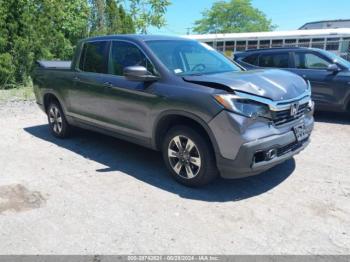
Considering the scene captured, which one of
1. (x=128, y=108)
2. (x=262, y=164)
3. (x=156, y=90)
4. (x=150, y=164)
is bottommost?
(x=150, y=164)

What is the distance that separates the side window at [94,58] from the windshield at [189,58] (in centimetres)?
95

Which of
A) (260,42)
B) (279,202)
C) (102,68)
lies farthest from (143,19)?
(279,202)

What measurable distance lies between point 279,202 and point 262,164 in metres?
0.49

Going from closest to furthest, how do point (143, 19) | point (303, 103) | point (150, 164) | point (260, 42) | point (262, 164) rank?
point (262, 164), point (303, 103), point (150, 164), point (143, 19), point (260, 42)

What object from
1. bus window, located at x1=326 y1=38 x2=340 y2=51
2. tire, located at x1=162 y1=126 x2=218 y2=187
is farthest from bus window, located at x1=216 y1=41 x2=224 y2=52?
tire, located at x1=162 y1=126 x2=218 y2=187

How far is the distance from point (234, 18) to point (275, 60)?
2337 inches

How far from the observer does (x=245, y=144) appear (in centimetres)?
384

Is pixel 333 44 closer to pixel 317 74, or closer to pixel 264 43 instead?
pixel 264 43

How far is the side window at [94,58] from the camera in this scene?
561 centimetres

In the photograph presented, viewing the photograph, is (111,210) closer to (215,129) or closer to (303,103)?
(215,129)

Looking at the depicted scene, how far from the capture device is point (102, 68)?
18.4 feet

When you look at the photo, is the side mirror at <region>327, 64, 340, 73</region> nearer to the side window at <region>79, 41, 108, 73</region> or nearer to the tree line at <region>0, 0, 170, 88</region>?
the side window at <region>79, 41, 108, 73</region>

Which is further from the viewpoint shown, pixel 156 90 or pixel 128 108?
pixel 128 108

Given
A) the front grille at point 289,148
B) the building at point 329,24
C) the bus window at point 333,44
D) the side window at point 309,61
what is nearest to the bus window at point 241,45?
the bus window at point 333,44
